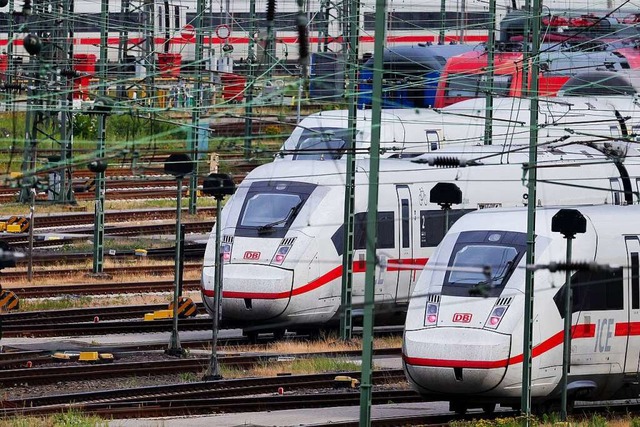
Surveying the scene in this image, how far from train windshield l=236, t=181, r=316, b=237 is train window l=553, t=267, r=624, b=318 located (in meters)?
6.61

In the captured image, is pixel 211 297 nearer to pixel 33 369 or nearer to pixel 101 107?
pixel 33 369

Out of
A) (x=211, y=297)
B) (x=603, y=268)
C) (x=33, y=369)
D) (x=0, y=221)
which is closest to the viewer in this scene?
(x=603, y=268)

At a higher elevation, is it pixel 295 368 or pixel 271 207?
pixel 271 207

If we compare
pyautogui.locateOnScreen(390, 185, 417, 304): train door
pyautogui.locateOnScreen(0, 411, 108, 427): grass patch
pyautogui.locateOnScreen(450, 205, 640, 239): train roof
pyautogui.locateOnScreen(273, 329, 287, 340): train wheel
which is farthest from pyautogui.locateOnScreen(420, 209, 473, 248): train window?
pyautogui.locateOnScreen(0, 411, 108, 427): grass patch

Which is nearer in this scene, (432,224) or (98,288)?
(432,224)

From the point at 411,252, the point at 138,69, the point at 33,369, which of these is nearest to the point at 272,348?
the point at 411,252

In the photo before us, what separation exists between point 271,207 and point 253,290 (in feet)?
4.82

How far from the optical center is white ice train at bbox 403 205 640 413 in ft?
58.5

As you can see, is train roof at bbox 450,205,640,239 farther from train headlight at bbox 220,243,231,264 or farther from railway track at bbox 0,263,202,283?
railway track at bbox 0,263,202,283

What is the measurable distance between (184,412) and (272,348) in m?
5.93

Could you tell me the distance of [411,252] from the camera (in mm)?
25188

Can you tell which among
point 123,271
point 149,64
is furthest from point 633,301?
point 123,271

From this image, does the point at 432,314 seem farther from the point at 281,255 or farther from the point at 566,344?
the point at 281,255

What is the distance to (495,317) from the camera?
58.9 feet
